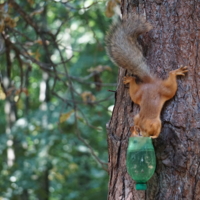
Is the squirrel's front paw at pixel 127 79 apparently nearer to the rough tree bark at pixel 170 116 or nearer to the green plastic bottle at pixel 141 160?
the rough tree bark at pixel 170 116

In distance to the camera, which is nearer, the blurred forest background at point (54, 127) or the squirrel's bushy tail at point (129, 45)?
the squirrel's bushy tail at point (129, 45)

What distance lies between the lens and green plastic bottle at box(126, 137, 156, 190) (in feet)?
4.17

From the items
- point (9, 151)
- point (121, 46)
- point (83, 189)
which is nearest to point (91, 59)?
point (9, 151)

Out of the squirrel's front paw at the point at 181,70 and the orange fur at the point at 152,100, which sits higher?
the squirrel's front paw at the point at 181,70

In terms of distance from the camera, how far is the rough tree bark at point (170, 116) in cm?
131

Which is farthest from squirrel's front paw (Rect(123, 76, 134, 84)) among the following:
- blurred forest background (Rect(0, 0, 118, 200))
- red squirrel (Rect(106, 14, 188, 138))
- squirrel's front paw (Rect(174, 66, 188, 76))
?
blurred forest background (Rect(0, 0, 118, 200))

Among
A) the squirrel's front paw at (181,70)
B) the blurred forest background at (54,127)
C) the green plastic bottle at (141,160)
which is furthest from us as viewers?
the blurred forest background at (54,127)

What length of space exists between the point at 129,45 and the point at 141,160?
445mm

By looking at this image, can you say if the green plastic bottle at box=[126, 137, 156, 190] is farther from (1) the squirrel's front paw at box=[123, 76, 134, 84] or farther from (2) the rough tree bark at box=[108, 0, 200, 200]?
(1) the squirrel's front paw at box=[123, 76, 134, 84]

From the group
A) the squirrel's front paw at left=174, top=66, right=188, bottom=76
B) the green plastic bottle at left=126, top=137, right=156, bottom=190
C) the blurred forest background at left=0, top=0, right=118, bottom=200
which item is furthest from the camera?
the blurred forest background at left=0, top=0, right=118, bottom=200

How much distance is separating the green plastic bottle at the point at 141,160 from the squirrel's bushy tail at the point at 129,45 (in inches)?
10.4

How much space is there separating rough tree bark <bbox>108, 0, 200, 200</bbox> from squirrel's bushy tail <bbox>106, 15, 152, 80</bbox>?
46 millimetres

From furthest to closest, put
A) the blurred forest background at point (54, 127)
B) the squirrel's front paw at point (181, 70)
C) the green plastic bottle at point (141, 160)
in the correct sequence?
the blurred forest background at point (54, 127) → the squirrel's front paw at point (181, 70) → the green plastic bottle at point (141, 160)

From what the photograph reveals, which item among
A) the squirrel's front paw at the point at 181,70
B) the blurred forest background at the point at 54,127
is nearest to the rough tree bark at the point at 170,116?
the squirrel's front paw at the point at 181,70
